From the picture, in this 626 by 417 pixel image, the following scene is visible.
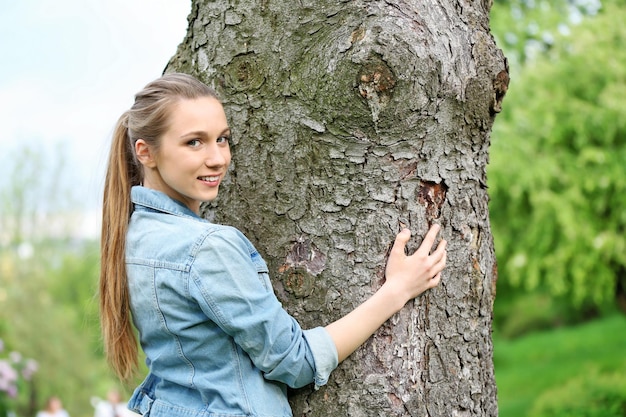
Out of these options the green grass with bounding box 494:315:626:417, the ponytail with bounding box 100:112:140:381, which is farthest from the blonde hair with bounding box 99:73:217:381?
the green grass with bounding box 494:315:626:417

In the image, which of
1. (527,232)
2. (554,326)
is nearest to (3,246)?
(527,232)

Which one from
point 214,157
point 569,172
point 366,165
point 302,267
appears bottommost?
point 302,267

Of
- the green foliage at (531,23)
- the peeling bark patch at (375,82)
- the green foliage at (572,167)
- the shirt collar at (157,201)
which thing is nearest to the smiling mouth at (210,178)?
the shirt collar at (157,201)

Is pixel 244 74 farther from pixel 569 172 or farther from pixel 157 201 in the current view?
pixel 569 172

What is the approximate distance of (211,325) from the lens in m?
1.93

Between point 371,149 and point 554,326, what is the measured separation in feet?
60.6

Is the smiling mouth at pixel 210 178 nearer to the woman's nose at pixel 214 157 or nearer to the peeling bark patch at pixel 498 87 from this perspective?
the woman's nose at pixel 214 157

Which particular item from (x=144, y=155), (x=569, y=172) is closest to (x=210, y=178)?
(x=144, y=155)

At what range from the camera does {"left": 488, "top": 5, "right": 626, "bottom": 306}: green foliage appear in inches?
303

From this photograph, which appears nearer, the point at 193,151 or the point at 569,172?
the point at 193,151

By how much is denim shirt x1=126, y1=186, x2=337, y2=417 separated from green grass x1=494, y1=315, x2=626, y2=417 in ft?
22.8

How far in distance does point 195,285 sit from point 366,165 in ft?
1.95

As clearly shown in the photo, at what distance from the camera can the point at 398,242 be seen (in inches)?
82.6

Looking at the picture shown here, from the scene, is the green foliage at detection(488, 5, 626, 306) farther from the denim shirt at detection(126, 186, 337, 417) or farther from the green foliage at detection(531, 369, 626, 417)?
the denim shirt at detection(126, 186, 337, 417)
